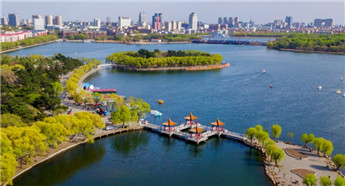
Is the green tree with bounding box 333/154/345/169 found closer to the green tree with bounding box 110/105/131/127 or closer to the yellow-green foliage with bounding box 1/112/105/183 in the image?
the green tree with bounding box 110/105/131/127

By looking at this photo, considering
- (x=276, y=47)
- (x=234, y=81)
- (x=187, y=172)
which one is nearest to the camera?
(x=187, y=172)

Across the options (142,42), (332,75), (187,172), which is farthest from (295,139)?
(142,42)

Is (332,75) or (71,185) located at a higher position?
(332,75)

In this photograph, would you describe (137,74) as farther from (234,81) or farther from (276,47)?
(276,47)

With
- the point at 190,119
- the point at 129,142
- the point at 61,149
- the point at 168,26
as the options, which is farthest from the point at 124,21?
the point at 61,149

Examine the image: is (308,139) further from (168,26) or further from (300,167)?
(168,26)
